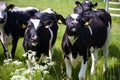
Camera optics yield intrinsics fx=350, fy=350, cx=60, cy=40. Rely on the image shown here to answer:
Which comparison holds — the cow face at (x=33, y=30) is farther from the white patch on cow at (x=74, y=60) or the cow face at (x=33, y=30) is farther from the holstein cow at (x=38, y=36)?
the white patch on cow at (x=74, y=60)

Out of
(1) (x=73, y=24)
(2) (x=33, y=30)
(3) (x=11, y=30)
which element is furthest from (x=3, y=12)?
(1) (x=73, y=24)

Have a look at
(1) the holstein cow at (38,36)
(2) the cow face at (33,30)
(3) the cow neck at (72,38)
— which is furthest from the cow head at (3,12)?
(3) the cow neck at (72,38)

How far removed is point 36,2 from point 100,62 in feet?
44.9

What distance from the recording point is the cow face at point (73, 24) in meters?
6.45

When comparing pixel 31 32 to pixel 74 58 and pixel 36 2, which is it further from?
pixel 36 2

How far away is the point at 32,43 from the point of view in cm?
689

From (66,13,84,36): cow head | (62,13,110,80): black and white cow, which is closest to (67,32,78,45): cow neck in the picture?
(62,13,110,80): black and white cow

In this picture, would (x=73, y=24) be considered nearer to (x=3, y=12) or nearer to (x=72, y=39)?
(x=72, y=39)

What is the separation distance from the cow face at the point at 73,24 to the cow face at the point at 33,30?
67 cm

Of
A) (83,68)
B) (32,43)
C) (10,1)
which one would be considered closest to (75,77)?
(83,68)

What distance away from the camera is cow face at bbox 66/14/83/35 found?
6.45 metres

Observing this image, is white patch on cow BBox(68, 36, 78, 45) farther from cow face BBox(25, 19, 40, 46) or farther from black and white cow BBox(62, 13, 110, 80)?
cow face BBox(25, 19, 40, 46)

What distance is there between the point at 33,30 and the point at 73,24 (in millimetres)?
934

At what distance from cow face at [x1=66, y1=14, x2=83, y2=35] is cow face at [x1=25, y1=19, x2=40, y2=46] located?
2.20ft
